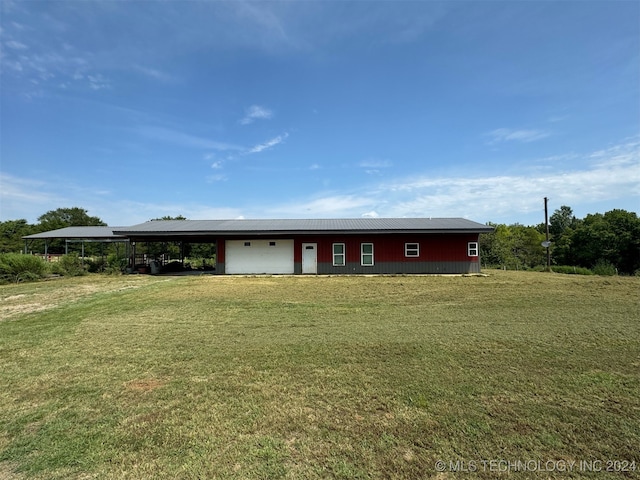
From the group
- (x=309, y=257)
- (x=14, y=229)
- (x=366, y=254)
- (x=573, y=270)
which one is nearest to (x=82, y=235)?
(x=309, y=257)

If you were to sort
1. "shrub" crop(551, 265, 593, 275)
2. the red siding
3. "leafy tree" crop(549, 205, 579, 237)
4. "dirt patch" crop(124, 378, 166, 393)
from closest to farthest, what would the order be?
"dirt patch" crop(124, 378, 166, 393) → the red siding → "shrub" crop(551, 265, 593, 275) → "leafy tree" crop(549, 205, 579, 237)

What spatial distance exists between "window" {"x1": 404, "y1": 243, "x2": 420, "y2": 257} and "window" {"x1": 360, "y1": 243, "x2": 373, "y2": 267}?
2059mm

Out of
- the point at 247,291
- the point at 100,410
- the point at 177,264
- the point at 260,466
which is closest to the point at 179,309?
the point at 247,291

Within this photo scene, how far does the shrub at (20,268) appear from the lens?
A: 1577 cm

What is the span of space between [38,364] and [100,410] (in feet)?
7.13

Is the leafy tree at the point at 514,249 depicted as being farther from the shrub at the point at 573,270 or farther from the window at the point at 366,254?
the window at the point at 366,254

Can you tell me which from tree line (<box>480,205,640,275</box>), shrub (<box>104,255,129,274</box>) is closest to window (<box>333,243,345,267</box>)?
shrub (<box>104,255,129,274</box>)

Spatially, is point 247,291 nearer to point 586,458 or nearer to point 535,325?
point 535,325

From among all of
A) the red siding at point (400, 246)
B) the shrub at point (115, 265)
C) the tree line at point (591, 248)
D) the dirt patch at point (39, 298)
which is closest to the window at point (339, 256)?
the red siding at point (400, 246)

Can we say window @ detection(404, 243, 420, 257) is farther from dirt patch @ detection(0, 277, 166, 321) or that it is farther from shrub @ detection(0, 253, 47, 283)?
shrub @ detection(0, 253, 47, 283)

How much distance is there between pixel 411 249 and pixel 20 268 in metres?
20.3

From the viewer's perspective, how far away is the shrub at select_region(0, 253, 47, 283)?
1577 centimetres

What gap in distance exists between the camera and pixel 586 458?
8.46 feet

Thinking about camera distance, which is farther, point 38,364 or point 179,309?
point 179,309
